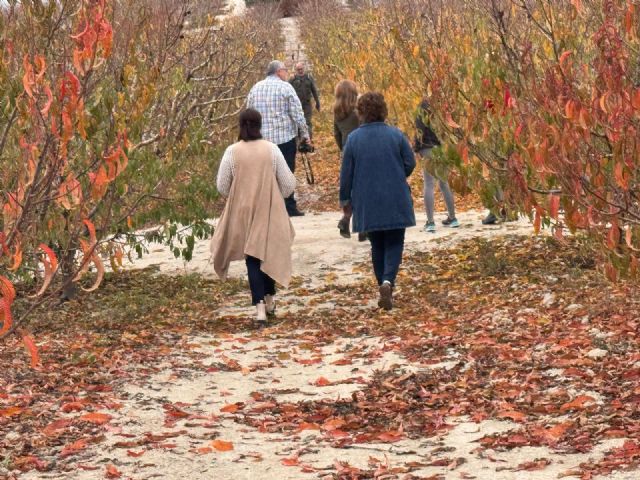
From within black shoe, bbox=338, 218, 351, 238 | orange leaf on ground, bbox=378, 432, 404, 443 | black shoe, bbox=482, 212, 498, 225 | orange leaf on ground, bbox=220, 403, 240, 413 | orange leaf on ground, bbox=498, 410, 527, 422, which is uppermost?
black shoe, bbox=338, 218, 351, 238

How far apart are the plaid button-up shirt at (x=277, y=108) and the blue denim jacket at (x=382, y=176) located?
3.71m

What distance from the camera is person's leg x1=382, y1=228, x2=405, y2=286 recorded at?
9.95m

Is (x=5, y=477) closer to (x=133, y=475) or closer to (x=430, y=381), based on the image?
(x=133, y=475)

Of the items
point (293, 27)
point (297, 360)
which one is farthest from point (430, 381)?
point (293, 27)

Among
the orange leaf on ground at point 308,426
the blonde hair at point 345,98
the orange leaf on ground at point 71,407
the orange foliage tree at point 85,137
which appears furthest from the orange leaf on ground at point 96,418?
the blonde hair at point 345,98

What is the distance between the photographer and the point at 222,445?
6.24 metres

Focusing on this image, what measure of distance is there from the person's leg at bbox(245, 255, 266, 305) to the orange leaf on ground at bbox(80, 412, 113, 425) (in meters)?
3.13

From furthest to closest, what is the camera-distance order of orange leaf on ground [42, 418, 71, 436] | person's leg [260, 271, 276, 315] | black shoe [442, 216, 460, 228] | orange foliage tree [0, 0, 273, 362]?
black shoe [442, 216, 460, 228] → person's leg [260, 271, 276, 315] → orange leaf on ground [42, 418, 71, 436] → orange foliage tree [0, 0, 273, 362]

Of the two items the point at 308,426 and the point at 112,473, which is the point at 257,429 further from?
the point at 112,473

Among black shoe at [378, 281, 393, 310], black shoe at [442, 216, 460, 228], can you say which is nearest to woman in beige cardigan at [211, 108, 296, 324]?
black shoe at [378, 281, 393, 310]

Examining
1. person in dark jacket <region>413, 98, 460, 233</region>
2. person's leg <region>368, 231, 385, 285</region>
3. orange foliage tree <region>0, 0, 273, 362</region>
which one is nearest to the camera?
orange foliage tree <region>0, 0, 273, 362</region>

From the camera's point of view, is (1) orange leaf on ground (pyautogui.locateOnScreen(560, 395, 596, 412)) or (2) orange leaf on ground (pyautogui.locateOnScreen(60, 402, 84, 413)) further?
(2) orange leaf on ground (pyautogui.locateOnScreen(60, 402, 84, 413))

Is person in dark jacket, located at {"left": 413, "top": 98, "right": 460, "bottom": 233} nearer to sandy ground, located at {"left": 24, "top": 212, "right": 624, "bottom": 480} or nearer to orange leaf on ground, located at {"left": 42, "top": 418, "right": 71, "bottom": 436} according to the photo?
sandy ground, located at {"left": 24, "top": 212, "right": 624, "bottom": 480}

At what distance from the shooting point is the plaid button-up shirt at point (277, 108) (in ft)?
44.5
